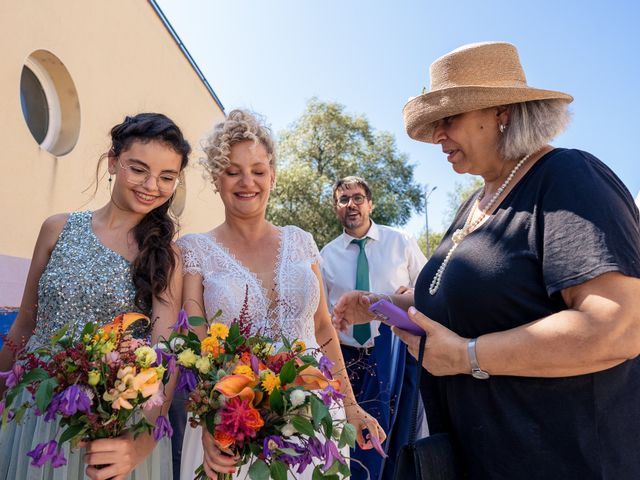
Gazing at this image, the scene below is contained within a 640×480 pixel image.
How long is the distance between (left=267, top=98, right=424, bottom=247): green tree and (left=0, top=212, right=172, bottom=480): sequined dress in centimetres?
Answer: 1967

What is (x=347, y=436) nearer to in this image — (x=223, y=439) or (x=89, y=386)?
(x=223, y=439)

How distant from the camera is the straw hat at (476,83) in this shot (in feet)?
5.11

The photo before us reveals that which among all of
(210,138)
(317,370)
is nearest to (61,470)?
(317,370)

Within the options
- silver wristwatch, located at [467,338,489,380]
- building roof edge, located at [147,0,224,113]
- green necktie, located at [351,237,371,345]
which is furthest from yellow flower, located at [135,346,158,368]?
building roof edge, located at [147,0,224,113]

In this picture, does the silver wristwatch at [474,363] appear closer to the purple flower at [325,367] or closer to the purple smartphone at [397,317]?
the purple smartphone at [397,317]

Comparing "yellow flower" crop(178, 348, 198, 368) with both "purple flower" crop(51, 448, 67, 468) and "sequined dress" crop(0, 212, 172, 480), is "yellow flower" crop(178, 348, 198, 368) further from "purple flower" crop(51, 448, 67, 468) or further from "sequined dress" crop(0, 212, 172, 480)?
"sequined dress" crop(0, 212, 172, 480)

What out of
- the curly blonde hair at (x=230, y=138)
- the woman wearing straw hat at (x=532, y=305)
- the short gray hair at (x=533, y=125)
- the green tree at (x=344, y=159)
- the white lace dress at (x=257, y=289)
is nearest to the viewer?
the woman wearing straw hat at (x=532, y=305)

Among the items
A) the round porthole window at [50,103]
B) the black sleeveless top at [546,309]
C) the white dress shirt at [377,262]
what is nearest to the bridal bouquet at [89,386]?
the black sleeveless top at [546,309]

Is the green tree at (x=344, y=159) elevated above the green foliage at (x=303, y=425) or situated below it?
above

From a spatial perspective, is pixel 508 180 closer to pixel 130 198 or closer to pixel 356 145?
pixel 130 198

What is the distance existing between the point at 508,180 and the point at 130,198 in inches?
63.8

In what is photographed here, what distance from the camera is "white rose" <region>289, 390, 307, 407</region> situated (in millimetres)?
1291

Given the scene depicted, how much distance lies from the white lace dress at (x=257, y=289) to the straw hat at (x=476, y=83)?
1.11 meters

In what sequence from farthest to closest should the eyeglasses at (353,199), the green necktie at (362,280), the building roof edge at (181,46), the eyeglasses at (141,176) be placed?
the building roof edge at (181,46), the eyeglasses at (353,199), the green necktie at (362,280), the eyeglasses at (141,176)
